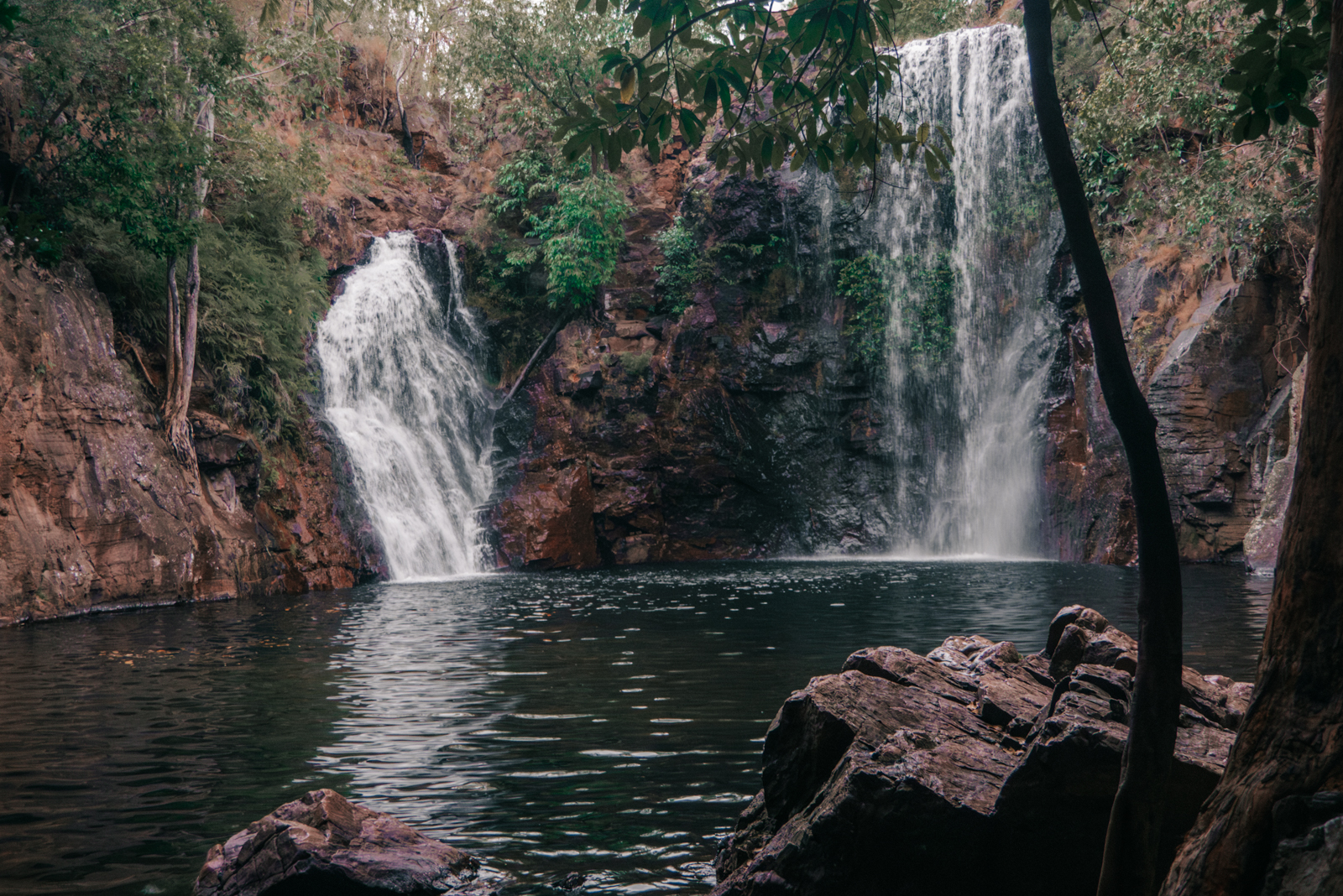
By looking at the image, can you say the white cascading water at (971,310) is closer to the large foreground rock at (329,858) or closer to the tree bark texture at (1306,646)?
the large foreground rock at (329,858)

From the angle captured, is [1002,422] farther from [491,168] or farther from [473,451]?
[491,168]

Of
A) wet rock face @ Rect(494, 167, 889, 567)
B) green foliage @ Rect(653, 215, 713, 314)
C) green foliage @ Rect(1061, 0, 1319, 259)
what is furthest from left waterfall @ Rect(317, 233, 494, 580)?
green foliage @ Rect(1061, 0, 1319, 259)

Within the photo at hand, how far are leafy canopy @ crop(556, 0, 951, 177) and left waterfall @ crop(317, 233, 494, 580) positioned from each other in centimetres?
2125

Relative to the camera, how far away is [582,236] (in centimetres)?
3055

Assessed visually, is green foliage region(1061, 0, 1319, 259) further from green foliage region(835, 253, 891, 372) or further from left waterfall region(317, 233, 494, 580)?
left waterfall region(317, 233, 494, 580)

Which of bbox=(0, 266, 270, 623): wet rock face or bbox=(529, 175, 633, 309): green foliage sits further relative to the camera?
bbox=(529, 175, 633, 309): green foliage

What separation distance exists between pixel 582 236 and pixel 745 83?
2708cm

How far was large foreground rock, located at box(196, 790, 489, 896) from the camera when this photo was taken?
4.37 m

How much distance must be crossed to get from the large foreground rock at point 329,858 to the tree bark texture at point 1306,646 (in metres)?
3.29

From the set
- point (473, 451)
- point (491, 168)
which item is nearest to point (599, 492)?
point (473, 451)

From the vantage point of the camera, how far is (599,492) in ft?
96.9

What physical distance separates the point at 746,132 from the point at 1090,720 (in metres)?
2.87

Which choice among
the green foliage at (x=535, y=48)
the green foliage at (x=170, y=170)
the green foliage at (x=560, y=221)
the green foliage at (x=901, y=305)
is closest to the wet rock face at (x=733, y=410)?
the green foliage at (x=901, y=305)

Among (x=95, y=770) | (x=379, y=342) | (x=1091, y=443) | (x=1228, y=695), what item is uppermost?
(x=379, y=342)
